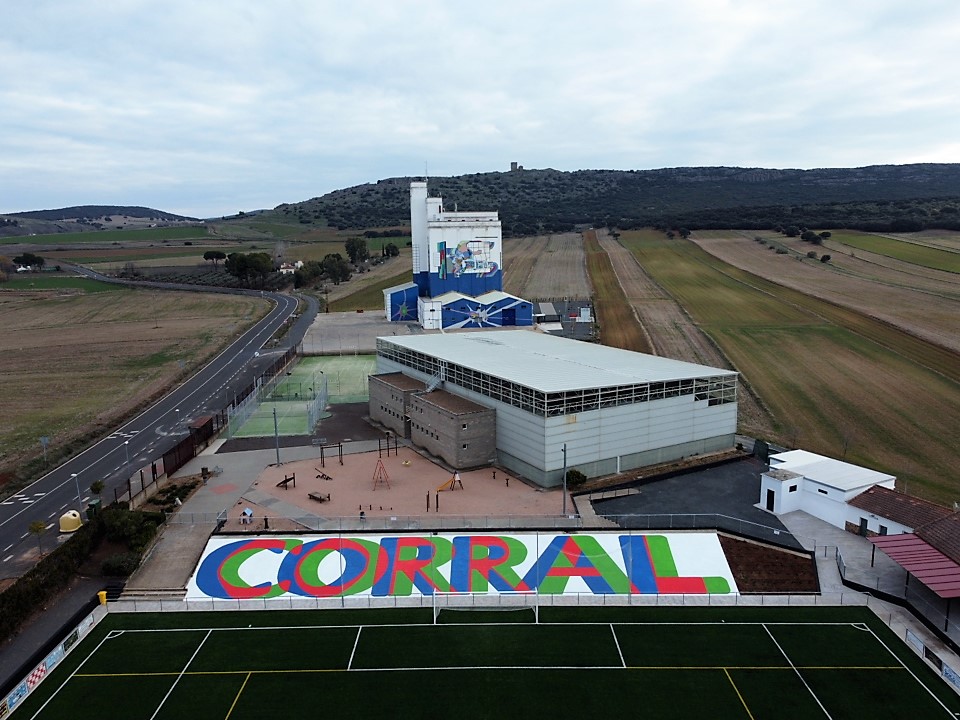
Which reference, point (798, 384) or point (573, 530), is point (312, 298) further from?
point (573, 530)

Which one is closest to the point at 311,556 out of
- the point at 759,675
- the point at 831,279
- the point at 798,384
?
the point at 759,675

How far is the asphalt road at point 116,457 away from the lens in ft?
118

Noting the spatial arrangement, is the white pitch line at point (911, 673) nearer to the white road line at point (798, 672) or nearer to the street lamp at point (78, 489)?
the white road line at point (798, 672)

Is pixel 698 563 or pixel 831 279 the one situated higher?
pixel 831 279

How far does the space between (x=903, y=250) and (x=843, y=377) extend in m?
86.4

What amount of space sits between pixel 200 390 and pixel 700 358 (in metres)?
51.8

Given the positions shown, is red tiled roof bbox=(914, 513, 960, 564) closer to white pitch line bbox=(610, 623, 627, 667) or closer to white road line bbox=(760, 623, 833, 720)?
white road line bbox=(760, 623, 833, 720)

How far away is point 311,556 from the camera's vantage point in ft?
112

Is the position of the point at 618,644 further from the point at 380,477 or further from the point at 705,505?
the point at 380,477

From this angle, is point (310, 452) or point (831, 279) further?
point (831, 279)

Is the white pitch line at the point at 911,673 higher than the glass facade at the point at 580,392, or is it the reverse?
the glass facade at the point at 580,392

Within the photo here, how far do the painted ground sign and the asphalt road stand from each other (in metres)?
9.93

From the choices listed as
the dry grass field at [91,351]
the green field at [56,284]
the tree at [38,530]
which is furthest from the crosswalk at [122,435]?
the green field at [56,284]

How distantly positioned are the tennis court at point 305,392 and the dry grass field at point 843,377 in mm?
37090
